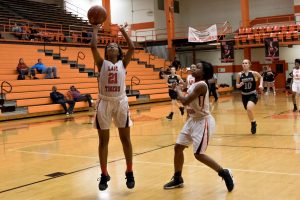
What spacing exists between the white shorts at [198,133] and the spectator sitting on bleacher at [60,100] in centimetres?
1265

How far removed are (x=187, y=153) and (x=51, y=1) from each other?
96.1 ft

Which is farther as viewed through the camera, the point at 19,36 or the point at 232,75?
the point at 232,75

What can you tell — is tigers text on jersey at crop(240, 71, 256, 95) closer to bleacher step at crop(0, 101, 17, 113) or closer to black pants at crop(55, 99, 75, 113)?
black pants at crop(55, 99, 75, 113)

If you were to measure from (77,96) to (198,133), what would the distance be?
542 inches

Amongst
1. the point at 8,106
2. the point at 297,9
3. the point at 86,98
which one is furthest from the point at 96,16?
the point at 297,9

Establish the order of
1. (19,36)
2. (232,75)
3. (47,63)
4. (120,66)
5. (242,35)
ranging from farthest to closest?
(232,75) → (242,35) → (19,36) → (47,63) → (120,66)

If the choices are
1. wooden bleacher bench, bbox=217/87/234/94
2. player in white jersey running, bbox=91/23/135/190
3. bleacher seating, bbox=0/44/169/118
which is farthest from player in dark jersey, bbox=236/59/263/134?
wooden bleacher bench, bbox=217/87/234/94

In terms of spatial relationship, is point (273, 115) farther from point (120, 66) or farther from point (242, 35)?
point (242, 35)

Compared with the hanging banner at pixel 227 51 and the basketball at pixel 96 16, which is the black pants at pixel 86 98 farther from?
the basketball at pixel 96 16

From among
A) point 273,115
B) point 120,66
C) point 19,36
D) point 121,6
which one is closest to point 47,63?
point 19,36

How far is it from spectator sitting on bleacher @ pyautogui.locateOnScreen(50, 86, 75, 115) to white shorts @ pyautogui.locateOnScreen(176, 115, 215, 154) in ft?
41.5

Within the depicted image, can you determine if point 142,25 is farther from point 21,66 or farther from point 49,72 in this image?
point 21,66

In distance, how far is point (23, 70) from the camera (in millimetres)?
18312

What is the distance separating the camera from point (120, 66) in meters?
5.02
